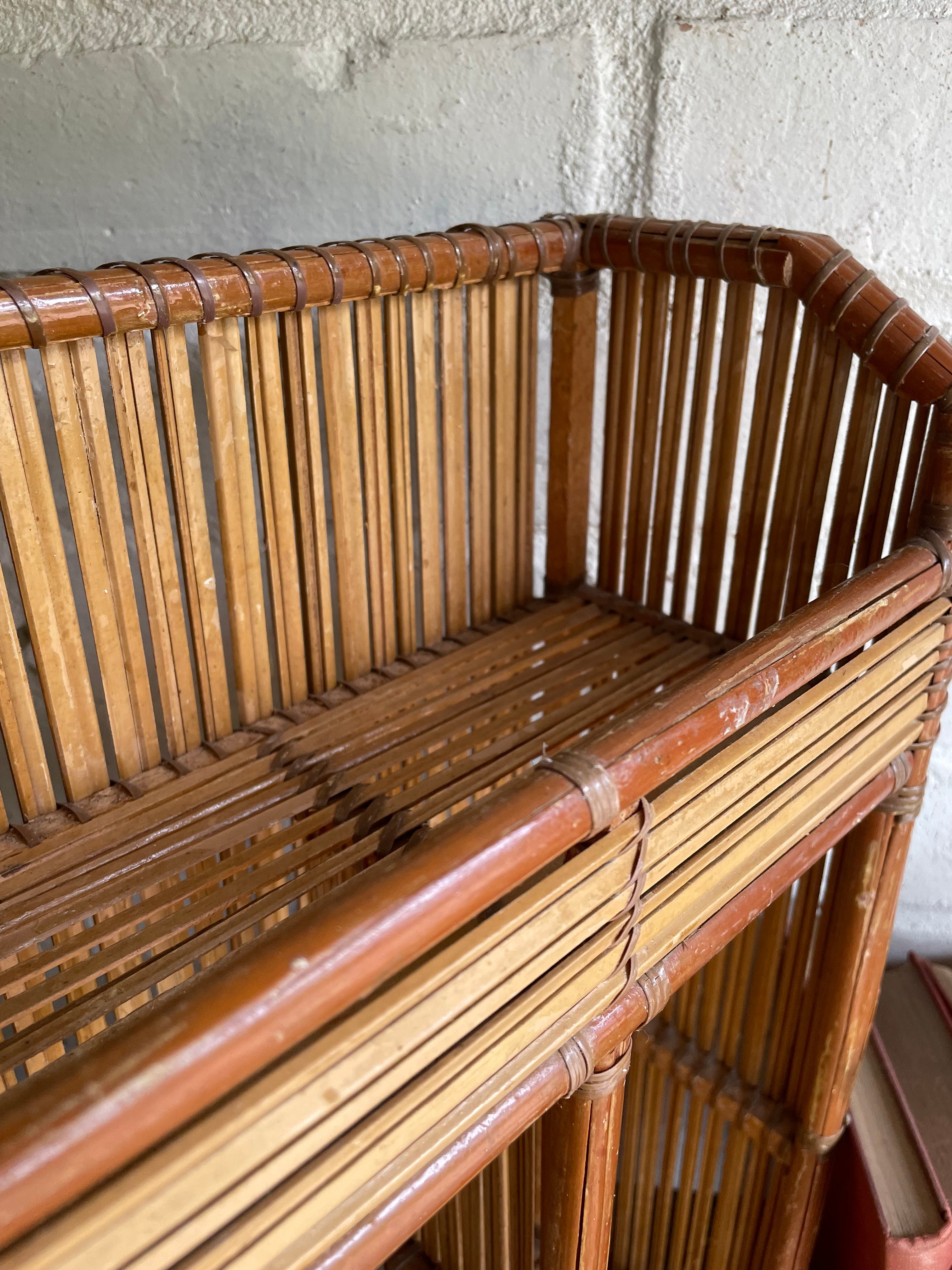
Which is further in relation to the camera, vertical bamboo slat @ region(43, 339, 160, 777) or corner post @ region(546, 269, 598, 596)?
corner post @ region(546, 269, 598, 596)

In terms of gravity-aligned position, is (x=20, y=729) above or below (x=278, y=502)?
below

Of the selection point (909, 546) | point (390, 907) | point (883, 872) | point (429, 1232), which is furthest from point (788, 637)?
point (429, 1232)

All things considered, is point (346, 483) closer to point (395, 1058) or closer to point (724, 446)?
point (724, 446)

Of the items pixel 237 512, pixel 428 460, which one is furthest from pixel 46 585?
pixel 428 460

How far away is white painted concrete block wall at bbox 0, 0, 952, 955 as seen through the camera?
104 cm

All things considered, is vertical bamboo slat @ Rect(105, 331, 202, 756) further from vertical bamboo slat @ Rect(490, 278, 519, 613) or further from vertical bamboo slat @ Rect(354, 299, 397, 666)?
vertical bamboo slat @ Rect(490, 278, 519, 613)

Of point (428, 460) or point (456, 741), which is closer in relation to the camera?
point (456, 741)

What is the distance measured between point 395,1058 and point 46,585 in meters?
0.45

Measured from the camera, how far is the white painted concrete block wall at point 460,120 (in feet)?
3.43

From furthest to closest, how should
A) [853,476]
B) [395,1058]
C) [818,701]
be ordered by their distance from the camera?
[853,476], [818,701], [395,1058]

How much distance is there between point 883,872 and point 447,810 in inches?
18.7

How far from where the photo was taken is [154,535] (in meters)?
0.83

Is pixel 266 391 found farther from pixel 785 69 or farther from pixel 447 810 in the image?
pixel 785 69

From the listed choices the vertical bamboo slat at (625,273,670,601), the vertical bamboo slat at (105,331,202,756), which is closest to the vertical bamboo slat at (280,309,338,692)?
the vertical bamboo slat at (105,331,202,756)
